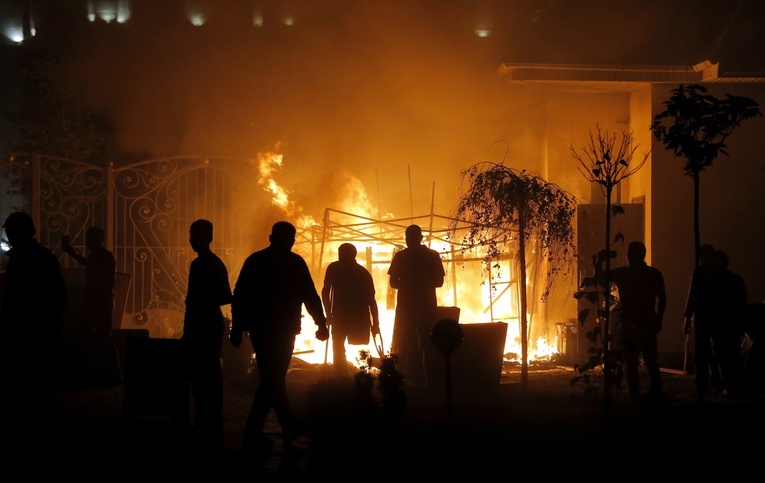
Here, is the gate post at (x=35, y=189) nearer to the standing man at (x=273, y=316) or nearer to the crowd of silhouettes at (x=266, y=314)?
the crowd of silhouettes at (x=266, y=314)

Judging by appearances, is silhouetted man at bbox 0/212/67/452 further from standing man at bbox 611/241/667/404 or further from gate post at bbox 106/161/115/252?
gate post at bbox 106/161/115/252

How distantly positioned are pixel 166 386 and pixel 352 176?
12.0 m

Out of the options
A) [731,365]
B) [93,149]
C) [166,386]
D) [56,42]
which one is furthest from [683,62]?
[56,42]

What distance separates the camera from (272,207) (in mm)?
16531

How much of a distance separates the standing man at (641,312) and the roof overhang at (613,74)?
252 inches

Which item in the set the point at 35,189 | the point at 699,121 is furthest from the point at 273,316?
the point at 35,189

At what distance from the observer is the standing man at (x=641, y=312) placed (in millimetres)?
8625

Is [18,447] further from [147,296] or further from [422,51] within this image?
[422,51]

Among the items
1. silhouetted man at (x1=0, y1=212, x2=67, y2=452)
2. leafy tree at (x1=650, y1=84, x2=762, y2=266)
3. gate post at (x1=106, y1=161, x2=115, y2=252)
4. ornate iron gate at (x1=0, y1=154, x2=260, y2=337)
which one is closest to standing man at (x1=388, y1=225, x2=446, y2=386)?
leafy tree at (x1=650, y1=84, x2=762, y2=266)

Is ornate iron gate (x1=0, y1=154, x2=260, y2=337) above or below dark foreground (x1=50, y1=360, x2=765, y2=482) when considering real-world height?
above

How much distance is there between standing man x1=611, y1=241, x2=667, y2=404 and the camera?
862 cm

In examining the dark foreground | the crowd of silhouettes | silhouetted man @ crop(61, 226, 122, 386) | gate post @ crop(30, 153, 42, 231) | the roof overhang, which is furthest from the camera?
the roof overhang

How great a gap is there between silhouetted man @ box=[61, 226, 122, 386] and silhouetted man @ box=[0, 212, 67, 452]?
7.94ft

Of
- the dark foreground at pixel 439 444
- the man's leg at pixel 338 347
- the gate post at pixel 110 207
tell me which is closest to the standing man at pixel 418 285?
the man's leg at pixel 338 347
